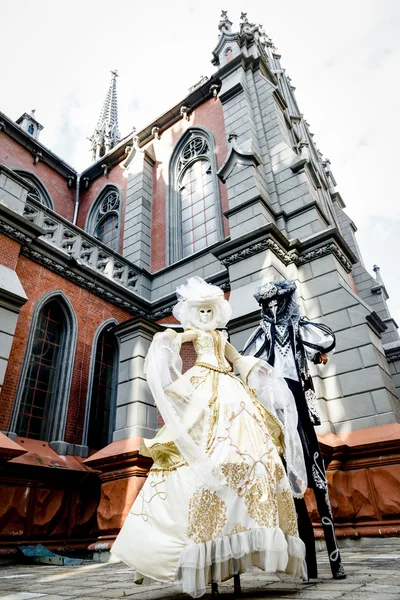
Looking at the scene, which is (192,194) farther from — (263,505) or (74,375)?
(263,505)

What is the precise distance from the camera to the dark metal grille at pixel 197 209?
12.5 metres

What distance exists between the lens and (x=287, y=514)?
2.61 metres

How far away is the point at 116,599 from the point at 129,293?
8.65m

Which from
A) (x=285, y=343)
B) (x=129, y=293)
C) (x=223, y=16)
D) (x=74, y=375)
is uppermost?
(x=223, y=16)

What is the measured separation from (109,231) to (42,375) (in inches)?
327

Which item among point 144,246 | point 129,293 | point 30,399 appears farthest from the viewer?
point 144,246

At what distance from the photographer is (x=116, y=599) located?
239cm

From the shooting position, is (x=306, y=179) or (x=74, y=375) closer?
(x=74, y=375)

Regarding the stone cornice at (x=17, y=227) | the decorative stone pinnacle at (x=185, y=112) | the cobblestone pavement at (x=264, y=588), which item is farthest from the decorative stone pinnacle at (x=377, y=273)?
the cobblestone pavement at (x=264, y=588)

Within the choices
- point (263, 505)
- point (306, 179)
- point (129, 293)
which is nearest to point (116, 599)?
point (263, 505)

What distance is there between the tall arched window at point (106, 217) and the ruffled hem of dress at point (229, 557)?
534 inches

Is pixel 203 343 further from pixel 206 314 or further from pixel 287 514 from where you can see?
pixel 287 514

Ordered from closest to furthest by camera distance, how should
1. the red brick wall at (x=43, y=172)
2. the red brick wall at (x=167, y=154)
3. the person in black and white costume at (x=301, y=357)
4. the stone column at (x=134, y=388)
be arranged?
1. the person in black and white costume at (x=301, y=357)
2. the stone column at (x=134, y=388)
3. the red brick wall at (x=167, y=154)
4. the red brick wall at (x=43, y=172)

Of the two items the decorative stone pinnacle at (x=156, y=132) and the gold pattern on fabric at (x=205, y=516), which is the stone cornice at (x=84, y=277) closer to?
the gold pattern on fabric at (x=205, y=516)
